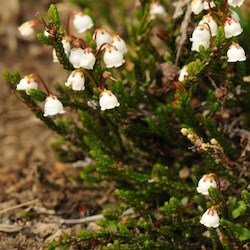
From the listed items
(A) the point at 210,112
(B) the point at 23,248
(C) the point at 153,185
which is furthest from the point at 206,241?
(B) the point at 23,248

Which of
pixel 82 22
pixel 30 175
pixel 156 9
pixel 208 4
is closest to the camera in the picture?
pixel 208 4

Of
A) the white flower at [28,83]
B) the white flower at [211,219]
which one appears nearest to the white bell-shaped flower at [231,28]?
the white flower at [211,219]

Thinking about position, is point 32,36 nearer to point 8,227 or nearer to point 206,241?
point 8,227

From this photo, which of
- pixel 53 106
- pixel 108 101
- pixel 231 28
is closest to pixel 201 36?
pixel 231 28

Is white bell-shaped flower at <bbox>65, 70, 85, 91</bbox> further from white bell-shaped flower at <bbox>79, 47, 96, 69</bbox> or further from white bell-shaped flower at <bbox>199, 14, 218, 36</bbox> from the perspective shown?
white bell-shaped flower at <bbox>199, 14, 218, 36</bbox>

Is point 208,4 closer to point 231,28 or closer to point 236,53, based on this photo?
point 231,28

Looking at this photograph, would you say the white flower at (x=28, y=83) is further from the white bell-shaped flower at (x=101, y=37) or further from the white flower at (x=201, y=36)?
the white flower at (x=201, y=36)

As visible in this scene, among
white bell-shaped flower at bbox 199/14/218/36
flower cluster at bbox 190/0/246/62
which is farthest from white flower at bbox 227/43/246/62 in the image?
white bell-shaped flower at bbox 199/14/218/36
